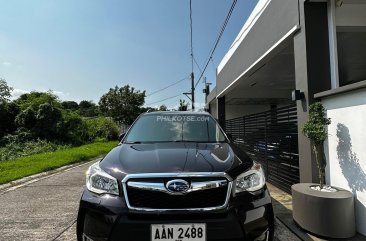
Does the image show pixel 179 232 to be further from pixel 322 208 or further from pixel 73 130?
pixel 73 130

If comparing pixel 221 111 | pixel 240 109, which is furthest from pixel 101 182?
pixel 240 109

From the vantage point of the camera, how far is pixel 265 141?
8148mm

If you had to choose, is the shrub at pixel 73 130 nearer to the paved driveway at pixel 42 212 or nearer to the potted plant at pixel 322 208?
the paved driveway at pixel 42 212

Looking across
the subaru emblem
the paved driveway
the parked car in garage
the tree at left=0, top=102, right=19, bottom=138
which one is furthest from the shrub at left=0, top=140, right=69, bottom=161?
the subaru emblem

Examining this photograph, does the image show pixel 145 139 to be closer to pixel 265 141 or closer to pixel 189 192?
pixel 189 192

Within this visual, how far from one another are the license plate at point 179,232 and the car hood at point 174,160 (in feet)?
1.39

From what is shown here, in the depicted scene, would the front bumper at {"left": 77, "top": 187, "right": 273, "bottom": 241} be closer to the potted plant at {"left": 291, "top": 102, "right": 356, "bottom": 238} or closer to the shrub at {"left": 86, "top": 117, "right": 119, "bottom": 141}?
the potted plant at {"left": 291, "top": 102, "right": 356, "bottom": 238}

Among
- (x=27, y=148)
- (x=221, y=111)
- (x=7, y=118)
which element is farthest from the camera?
(x=7, y=118)

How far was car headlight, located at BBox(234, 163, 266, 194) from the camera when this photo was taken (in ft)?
8.54

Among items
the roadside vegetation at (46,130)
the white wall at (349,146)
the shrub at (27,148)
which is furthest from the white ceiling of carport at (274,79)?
the shrub at (27,148)

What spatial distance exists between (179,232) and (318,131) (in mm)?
2481

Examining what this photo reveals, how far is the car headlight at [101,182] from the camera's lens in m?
2.59

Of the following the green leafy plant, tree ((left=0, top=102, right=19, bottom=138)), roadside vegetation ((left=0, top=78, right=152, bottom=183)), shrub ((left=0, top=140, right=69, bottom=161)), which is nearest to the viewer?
the green leafy plant

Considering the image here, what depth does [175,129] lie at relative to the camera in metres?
4.09
